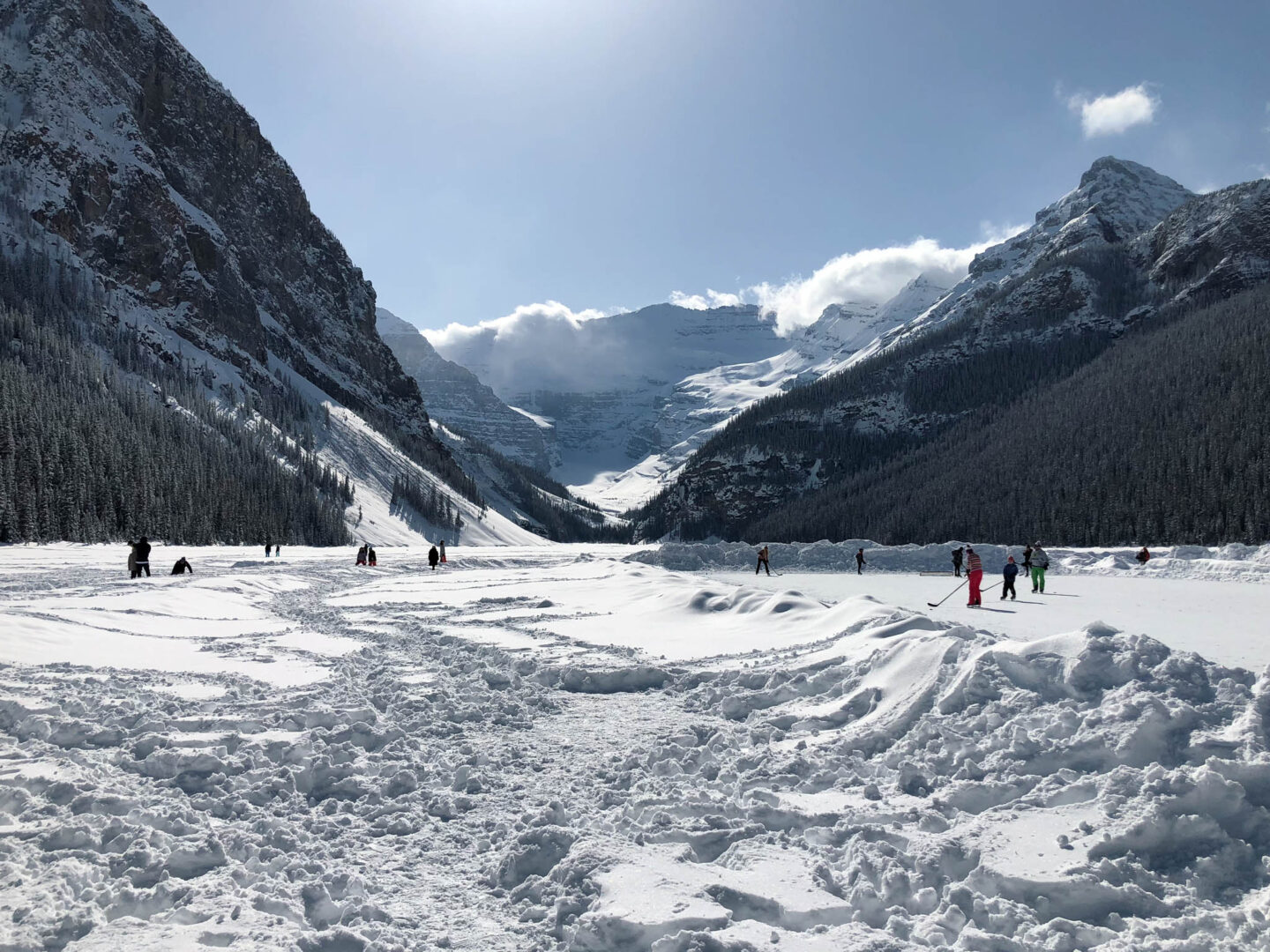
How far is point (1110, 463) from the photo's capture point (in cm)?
10331

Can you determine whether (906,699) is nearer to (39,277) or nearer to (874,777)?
(874,777)

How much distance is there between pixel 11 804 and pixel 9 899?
5.51 ft

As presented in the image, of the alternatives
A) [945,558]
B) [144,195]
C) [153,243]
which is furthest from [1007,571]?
[144,195]

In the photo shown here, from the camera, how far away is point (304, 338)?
19200 cm

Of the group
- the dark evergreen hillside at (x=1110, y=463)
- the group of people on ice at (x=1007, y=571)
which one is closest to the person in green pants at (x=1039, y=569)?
the group of people on ice at (x=1007, y=571)

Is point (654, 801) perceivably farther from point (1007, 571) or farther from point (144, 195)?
point (144, 195)

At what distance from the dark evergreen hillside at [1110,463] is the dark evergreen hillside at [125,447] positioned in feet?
316

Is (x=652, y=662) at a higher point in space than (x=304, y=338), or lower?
lower

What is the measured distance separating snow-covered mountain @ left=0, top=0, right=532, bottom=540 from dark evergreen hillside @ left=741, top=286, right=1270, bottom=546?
Result: 7983 cm

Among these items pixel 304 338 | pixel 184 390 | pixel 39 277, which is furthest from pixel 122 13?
pixel 184 390

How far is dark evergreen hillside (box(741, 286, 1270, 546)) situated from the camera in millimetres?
87875

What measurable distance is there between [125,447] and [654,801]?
290 ft

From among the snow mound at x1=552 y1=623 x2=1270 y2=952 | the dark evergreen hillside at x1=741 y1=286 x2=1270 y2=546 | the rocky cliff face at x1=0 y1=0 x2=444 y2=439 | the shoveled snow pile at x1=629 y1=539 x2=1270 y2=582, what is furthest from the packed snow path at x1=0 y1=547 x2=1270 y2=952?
the rocky cliff face at x1=0 y1=0 x2=444 y2=439

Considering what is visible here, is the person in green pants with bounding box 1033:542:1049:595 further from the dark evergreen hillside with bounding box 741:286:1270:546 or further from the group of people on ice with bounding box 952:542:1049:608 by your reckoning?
the dark evergreen hillside with bounding box 741:286:1270:546
